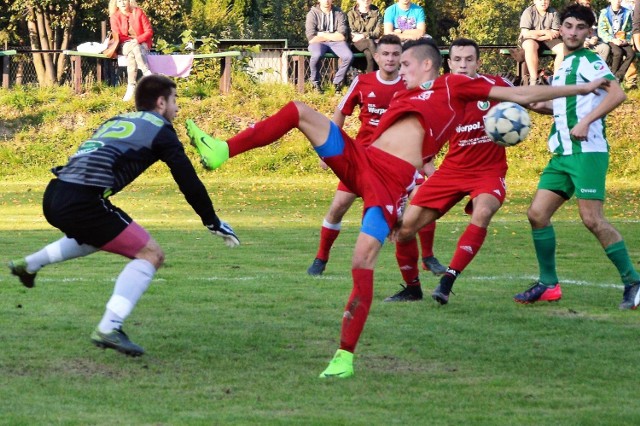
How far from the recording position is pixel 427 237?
37.5 ft

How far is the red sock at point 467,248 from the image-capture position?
959 centimetres

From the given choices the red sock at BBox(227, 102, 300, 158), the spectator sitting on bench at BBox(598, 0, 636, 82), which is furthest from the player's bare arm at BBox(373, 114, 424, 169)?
the spectator sitting on bench at BBox(598, 0, 636, 82)

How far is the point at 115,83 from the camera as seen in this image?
27734 mm

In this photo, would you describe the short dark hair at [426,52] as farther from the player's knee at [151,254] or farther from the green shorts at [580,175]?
the player's knee at [151,254]

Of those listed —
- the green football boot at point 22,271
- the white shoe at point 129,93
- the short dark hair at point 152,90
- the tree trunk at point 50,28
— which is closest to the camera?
the short dark hair at point 152,90

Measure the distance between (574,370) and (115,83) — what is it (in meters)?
22.0

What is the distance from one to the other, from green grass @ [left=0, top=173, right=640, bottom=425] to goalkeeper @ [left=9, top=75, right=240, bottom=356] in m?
0.38

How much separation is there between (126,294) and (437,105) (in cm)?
226

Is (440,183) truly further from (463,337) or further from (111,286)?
(111,286)

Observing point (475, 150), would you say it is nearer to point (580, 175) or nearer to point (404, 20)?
point (580, 175)

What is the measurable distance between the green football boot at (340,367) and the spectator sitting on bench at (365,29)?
55.7ft

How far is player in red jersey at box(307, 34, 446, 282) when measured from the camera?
1141cm

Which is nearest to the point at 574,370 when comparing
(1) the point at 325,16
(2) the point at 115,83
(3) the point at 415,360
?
(3) the point at 415,360

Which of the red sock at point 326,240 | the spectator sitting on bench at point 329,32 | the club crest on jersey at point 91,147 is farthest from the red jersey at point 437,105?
the spectator sitting on bench at point 329,32
